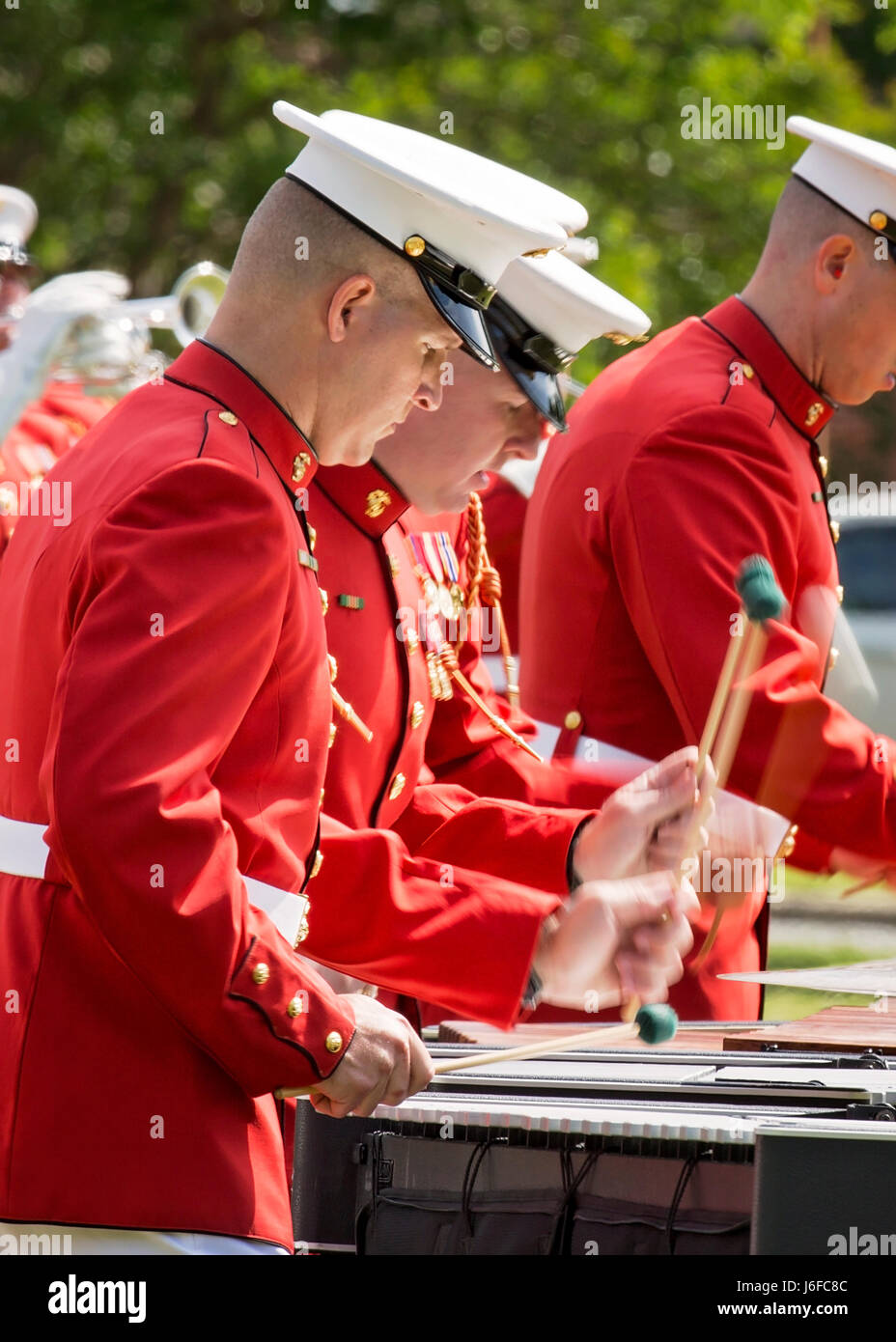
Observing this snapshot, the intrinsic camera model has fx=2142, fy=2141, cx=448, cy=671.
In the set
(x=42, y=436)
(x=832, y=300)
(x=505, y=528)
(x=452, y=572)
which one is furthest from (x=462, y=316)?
(x=42, y=436)

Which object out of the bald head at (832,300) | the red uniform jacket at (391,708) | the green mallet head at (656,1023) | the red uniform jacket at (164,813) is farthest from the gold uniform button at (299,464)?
the bald head at (832,300)

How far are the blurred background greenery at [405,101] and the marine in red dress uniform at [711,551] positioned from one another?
348 inches

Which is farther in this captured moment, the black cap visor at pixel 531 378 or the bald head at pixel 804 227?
the bald head at pixel 804 227

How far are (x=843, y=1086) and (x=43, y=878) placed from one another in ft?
3.54

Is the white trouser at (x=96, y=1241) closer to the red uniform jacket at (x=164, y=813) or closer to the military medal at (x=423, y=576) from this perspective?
the red uniform jacket at (x=164, y=813)

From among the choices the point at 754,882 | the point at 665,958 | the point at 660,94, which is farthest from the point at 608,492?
the point at 660,94

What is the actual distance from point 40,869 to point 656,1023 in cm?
79

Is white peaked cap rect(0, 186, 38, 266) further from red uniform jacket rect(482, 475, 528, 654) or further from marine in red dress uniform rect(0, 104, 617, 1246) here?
Answer: marine in red dress uniform rect(0, 104, 617, 1246)

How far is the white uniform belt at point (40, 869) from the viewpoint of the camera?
2.31 meters

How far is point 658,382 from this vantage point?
4031 mm

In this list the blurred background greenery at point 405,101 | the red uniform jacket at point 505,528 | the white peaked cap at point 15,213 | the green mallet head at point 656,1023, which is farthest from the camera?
the blurred background greenery at point 405,101

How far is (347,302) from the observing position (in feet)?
8.07

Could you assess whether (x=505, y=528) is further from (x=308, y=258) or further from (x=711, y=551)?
(x=308, y=258)

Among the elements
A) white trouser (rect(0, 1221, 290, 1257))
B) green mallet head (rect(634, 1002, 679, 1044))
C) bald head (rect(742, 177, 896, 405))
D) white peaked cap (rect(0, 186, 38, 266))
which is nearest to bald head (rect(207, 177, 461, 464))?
green mallet head (rect(634, 1002, 679, 1044))
